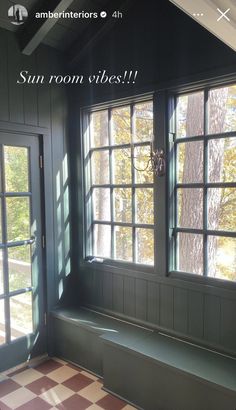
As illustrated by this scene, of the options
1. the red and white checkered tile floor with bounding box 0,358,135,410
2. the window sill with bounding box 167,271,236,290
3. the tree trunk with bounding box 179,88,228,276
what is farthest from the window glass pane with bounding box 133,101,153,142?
the red and white checkered tile floor with bounding box 0,358,135,410

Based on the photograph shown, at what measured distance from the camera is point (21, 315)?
288cm

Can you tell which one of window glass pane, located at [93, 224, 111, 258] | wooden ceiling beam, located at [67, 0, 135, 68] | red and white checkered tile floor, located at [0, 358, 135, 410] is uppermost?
wooden ceiling beam, located at [67, 0, 135, 68]

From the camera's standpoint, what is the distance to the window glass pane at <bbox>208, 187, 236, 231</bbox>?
2.27 m

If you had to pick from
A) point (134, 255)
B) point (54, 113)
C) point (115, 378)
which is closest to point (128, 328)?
point (115, 378)

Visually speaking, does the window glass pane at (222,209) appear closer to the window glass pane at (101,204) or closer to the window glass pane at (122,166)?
the window glass pane at (122,166)

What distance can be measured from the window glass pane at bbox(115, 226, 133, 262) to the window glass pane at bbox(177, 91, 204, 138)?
0.92m

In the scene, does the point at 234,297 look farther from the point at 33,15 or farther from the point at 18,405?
the point at 33,15

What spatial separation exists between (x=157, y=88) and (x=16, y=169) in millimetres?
1304

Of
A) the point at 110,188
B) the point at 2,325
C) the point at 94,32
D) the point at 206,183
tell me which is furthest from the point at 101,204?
the point at 94,32

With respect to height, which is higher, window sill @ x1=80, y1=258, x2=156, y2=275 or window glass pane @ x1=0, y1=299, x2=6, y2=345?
window sill @ x1=80, y1=258, x2=156, y2=275

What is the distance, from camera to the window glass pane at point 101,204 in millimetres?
3039

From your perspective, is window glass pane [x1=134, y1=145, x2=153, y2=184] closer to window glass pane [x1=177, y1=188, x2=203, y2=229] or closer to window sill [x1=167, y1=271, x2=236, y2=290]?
window glass pane [x1=177, y1=188, x2=203, y2=229]

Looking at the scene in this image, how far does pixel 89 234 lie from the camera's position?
319cm

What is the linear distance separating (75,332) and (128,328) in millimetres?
481
